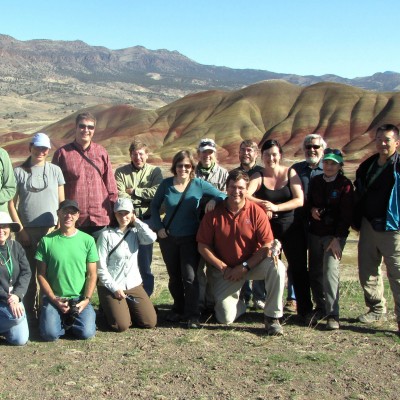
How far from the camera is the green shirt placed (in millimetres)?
6797

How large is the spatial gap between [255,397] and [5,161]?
387 centimetres

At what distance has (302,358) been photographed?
6.13 metres

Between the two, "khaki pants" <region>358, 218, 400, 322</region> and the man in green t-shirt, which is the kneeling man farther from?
the man in green t-shirt

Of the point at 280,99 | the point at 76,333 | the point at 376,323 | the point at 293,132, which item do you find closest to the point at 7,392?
the point at 76,333

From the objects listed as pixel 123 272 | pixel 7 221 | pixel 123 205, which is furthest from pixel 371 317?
pixel 7 221

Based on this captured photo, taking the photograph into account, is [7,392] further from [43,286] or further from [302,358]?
[302,358]

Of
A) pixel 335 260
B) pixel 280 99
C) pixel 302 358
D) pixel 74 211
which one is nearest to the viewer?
pixel 302 358

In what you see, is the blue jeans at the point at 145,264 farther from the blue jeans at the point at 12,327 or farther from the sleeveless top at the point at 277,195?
the blue jeans at the point at 12,327

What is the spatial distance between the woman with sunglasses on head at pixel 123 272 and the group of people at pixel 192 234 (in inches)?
0.5

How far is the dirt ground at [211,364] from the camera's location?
535 centimetres

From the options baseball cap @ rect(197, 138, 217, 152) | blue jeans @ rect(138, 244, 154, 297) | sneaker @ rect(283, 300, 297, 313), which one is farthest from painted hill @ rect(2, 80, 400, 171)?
baseball cap @ rect(197, 138, 217, 152)

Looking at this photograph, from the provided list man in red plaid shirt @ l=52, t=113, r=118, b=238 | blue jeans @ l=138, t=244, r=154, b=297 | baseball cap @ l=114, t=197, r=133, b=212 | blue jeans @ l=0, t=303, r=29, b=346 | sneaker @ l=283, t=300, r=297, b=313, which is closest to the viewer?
blue jeans @ l=0, t=303, r=29, b=346

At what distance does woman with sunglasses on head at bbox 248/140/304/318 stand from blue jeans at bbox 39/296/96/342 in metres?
2.42

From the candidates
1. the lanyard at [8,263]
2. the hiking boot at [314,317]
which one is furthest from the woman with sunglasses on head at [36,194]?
the hiking boot at [314,317]
